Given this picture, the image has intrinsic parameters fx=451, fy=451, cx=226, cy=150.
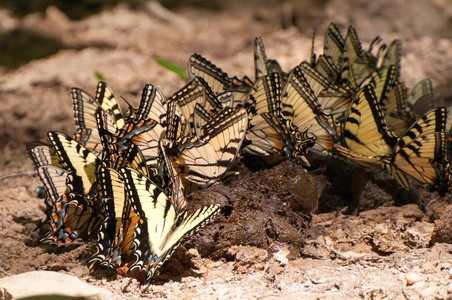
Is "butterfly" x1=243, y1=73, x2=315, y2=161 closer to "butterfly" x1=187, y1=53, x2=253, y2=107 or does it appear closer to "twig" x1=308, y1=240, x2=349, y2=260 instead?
"butterfly" x1=187, y1=53, x2=253, y2=107

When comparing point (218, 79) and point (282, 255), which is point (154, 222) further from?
point (218, 79)

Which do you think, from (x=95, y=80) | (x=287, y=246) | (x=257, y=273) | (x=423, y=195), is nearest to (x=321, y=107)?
(x=423, y=195)

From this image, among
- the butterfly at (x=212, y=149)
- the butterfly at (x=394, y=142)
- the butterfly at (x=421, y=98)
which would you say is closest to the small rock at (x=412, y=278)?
the butterfly at (x=394, y=142)

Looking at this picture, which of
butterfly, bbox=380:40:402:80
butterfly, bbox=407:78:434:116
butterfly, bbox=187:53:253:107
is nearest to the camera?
butterfly, bbox=187:53:253:107

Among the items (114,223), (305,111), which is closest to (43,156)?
(114,223)

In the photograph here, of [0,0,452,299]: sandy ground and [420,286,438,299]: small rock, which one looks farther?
[0,0,452,299]: sandy ground

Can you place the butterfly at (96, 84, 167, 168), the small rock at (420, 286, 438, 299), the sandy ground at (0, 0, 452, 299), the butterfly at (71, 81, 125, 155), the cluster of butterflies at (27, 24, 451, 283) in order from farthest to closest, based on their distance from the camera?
the butterfly at (71, 81, 125, 155), the butterfly at (96, 84, 167, 168), the cluster of butterflies at (27, 24, 451, 283), the sandy ground at (0, 0, 452, 299), the small rock at (420, 286, 438, 299)

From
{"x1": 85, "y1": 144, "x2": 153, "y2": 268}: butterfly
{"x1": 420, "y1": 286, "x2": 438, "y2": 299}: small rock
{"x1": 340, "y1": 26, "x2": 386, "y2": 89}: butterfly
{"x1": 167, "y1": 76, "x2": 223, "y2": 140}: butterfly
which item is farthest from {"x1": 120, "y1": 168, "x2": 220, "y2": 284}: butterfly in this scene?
{"x1": 340, "y1": 26, "x2": 386, "y2": 89}: butterfly

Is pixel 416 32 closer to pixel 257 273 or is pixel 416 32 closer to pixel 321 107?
pixel 321 107
